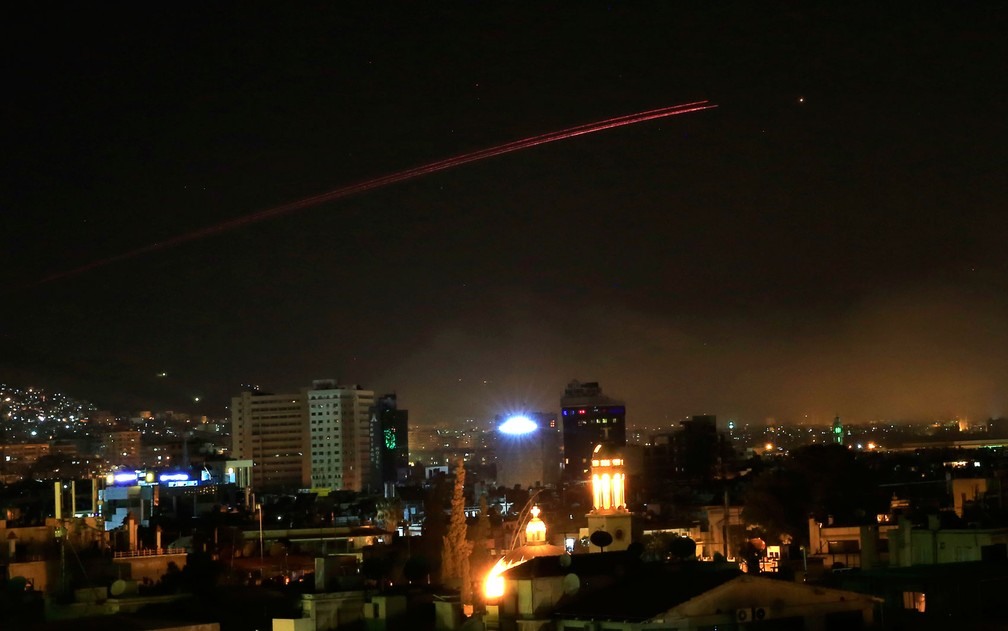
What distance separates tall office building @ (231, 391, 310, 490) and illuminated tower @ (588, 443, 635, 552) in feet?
531

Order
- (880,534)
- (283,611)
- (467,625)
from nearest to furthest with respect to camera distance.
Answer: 1. (467,625)
2. (283,611)
3. (880,534)

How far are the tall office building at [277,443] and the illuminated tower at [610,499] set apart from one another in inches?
6372

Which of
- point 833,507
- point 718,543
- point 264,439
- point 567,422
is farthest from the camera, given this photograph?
point 264,439

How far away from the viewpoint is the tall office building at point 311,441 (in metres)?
191

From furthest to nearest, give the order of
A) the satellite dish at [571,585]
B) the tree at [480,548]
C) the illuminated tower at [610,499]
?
the tree at [480,548], the illuminated tower at [610,499], the satellite dish at [571,585]

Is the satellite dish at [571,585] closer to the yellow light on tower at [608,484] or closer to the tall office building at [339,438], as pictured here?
the yellow light on tower at [608,484]

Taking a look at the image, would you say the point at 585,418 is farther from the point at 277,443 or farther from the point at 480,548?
the point at 480,548

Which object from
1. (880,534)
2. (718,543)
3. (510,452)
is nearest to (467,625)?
(880,534)

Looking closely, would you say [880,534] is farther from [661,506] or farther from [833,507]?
[661,506]

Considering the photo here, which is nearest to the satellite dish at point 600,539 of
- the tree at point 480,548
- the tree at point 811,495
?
the tree at point 480,548

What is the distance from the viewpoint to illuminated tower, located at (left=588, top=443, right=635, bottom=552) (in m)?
29.1

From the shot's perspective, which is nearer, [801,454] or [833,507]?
[833,507]

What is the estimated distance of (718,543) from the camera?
4603 cm

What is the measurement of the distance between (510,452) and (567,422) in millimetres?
16501
